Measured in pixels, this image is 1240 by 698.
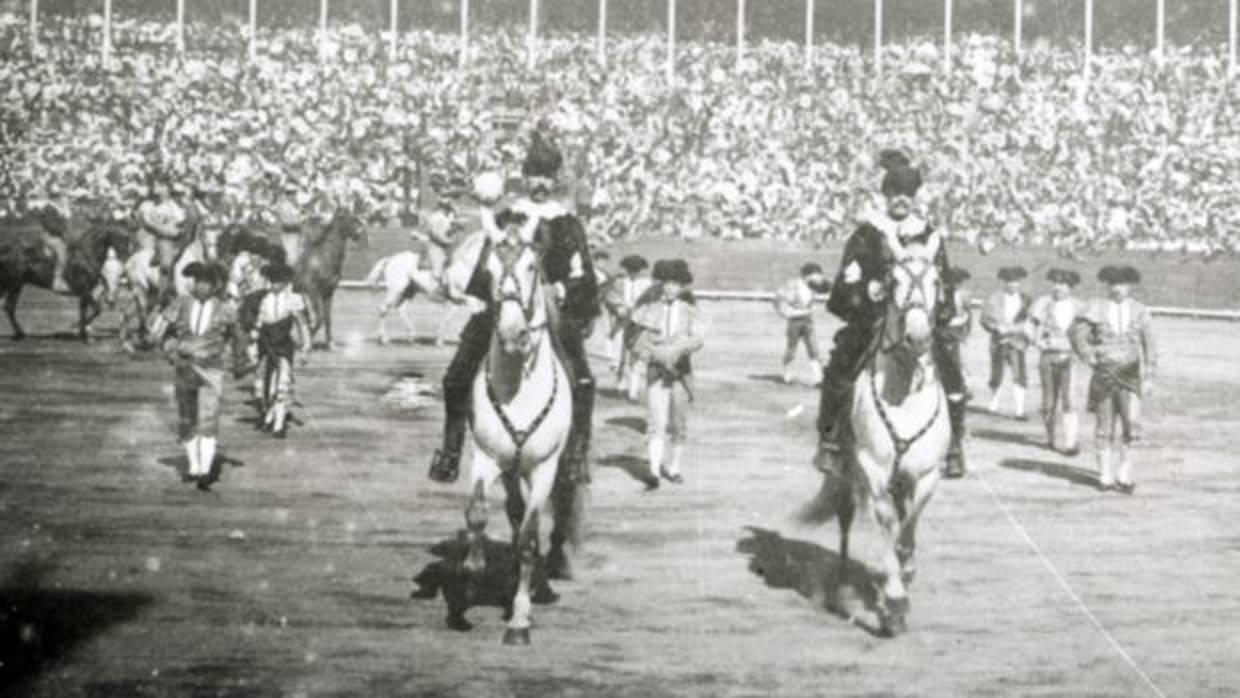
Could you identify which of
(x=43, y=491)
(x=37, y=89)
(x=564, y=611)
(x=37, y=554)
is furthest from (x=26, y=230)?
(x=564, y=611)

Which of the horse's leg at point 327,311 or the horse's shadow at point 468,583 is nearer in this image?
the horse's shadow at point 468,583

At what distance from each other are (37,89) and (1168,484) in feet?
93.4

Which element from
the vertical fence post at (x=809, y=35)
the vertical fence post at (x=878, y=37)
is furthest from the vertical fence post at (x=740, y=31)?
the vertical fence post at (x=878, y=37)

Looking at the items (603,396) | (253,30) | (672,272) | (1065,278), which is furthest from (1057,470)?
(253,30)

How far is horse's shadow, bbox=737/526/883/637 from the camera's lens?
34.2ft

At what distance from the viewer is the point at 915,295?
9109 mm

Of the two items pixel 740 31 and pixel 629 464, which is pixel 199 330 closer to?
pixel 629 464

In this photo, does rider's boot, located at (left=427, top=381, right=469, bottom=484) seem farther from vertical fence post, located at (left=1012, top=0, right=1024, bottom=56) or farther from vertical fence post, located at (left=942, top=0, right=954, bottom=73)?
vertical fence post, located at (left=1012, top=0, right=1024, bottom=56)

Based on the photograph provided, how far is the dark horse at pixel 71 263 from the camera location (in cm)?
2448

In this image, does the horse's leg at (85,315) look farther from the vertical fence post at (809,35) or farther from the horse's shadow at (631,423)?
the vertical fence post at (809,35)

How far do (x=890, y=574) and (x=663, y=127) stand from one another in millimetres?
32305

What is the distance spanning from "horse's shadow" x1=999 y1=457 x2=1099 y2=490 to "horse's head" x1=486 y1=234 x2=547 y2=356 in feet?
26.1

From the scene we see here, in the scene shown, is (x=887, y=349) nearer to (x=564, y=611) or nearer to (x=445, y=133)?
(x=564, y=611)

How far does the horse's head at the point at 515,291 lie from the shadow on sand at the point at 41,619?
2561mm
